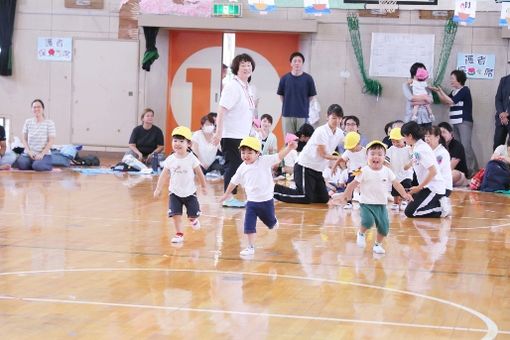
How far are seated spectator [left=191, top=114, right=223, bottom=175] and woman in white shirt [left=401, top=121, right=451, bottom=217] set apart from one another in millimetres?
5231

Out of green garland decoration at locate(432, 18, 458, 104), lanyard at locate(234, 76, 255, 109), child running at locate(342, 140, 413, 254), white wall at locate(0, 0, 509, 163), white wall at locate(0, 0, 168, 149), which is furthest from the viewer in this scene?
white wall at locate(0, 0, 168, 149)

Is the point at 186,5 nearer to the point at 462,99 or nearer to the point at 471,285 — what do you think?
the point at 462,99

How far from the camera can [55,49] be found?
64.4 feet

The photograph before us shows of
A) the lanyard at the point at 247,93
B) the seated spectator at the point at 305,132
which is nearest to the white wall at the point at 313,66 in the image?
the seated spectator at the point at 305,132

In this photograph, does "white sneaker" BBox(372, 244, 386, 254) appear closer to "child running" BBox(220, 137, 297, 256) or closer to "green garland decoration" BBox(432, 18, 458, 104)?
"child running" BBox(220, 137, 297, 256)

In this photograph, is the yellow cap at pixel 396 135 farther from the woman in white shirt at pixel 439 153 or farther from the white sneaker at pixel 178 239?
the white sneaker at pixel 178 239

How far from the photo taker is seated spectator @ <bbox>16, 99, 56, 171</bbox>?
15.9 metres

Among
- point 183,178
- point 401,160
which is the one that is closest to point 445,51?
point 401,160

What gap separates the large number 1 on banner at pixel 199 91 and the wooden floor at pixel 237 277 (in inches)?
310

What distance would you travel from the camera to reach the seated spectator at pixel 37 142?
15.9 m

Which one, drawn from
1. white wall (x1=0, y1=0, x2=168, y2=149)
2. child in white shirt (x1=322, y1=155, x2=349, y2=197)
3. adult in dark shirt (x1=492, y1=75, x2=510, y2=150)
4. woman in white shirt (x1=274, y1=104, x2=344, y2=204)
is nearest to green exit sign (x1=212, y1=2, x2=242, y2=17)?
white wall (x1=0, y1=0, x2=168, y2=149)

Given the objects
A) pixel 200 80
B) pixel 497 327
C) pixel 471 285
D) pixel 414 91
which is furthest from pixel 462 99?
pixel 497 327

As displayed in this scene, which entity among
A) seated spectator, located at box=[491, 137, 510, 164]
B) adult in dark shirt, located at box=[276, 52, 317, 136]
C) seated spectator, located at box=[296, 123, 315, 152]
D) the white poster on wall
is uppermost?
the white poster on wall

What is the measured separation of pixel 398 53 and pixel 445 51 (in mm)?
862
